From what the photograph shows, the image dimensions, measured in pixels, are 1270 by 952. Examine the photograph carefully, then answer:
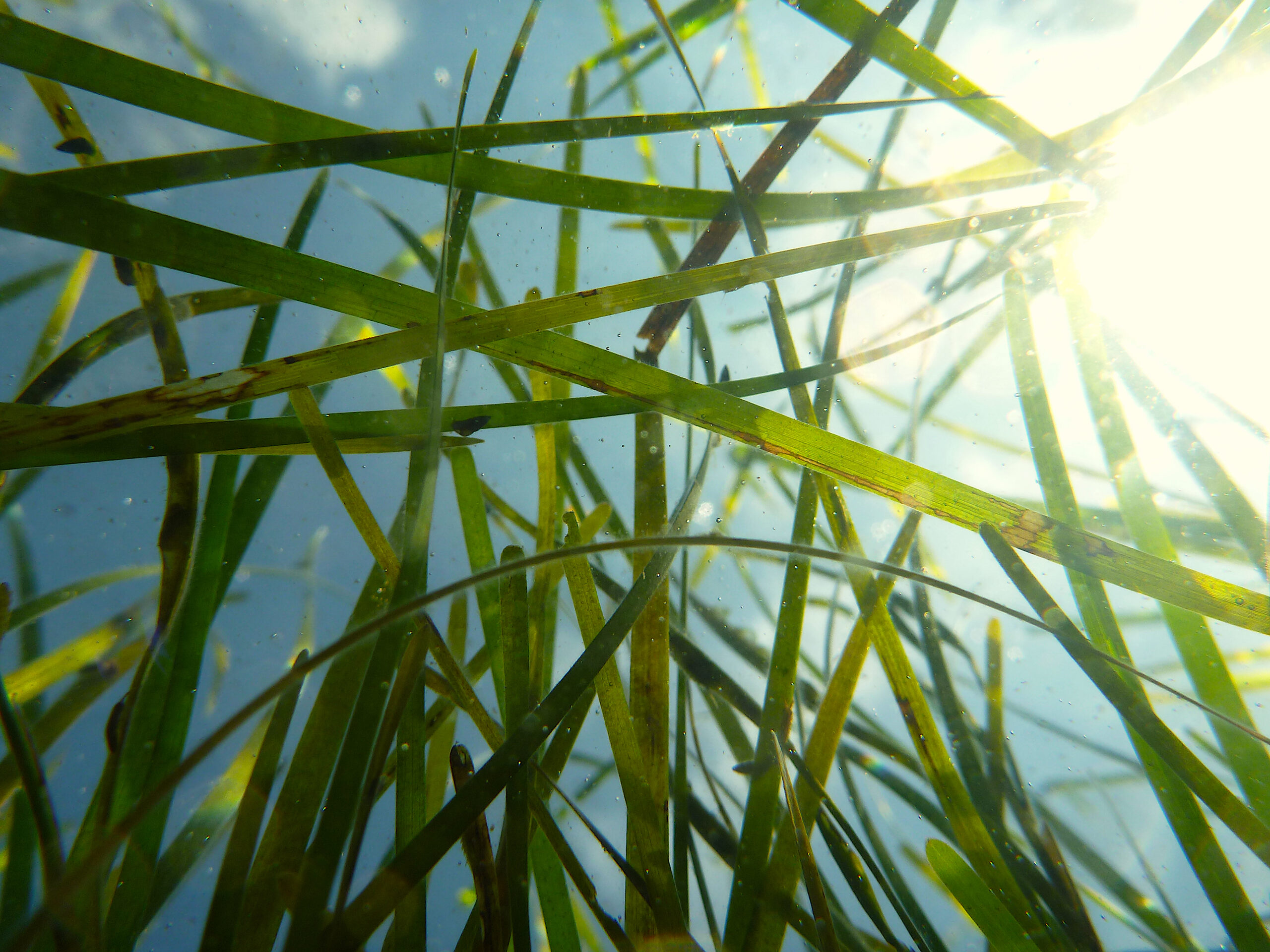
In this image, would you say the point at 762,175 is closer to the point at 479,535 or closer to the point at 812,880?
the point at 479,535

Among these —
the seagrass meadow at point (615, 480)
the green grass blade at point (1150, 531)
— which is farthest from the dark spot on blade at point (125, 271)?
the green grass blade at point (1150, 531)

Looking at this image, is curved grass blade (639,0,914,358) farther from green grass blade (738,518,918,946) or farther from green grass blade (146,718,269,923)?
green grass blade (146,718,269,923)

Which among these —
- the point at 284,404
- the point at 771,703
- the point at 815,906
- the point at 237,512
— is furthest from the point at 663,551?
the point at 284,404

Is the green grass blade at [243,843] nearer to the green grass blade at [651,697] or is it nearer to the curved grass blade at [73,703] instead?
the green grass blade at [651,697]

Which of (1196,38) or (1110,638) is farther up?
(1196,38)

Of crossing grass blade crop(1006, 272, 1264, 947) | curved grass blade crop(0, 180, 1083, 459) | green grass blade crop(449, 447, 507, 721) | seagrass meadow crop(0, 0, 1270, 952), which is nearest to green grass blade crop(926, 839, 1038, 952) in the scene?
seagrass meadow crop(0, 0, 1270, 952)

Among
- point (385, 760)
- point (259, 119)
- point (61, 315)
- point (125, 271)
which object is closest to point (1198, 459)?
point (385, 760)

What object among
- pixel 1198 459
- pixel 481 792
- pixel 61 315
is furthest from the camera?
pixel 61 315
